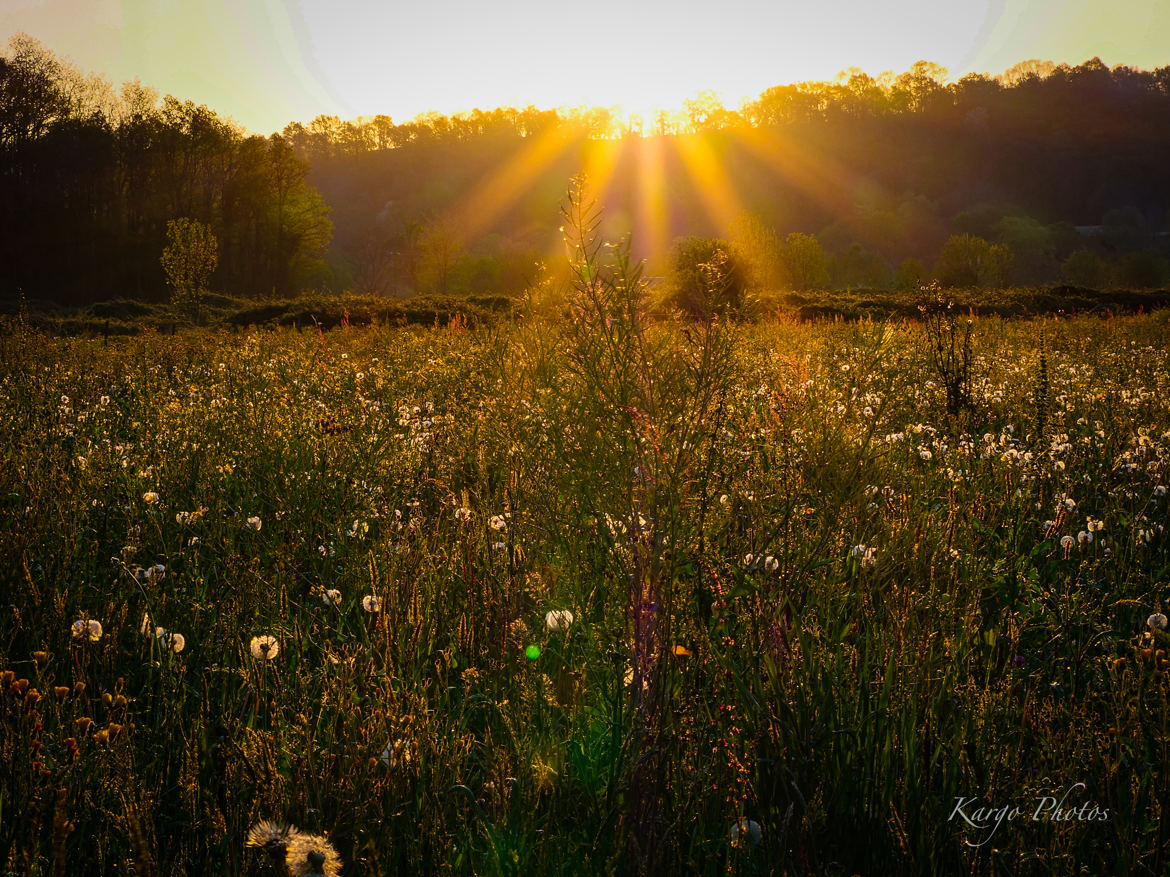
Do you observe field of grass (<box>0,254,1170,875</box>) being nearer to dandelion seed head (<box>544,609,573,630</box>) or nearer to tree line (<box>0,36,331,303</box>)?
dandelion seed head (<box>544,609,573,630</box>)

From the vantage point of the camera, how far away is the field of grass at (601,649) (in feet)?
5.06

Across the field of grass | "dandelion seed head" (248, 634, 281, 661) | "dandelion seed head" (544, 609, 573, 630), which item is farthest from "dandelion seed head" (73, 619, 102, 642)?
"dandelion seed head" (544, 609, 573, 630)

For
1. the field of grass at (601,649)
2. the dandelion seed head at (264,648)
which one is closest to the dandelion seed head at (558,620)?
the field of grass at (601,649)

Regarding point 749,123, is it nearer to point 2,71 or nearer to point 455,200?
point 455,200

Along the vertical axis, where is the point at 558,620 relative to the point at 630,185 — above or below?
below

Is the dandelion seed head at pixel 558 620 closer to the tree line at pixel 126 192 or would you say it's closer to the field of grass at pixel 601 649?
the field of grass at pixel 601 649

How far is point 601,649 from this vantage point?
7.10 ft

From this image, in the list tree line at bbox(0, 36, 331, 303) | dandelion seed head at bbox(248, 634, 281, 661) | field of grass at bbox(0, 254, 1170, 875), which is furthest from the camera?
tree line at bbox(0, 36, 331, 303)

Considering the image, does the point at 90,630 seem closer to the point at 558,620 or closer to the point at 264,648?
the point at 264,648

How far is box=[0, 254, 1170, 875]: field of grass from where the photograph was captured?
154cm

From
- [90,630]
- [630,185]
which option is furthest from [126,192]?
[630,185]

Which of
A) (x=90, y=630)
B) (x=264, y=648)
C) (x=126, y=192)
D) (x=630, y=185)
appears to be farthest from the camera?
(x=630, y=185)

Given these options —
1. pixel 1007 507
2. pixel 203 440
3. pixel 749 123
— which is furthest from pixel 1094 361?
pixel 749 123

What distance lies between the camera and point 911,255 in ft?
334
